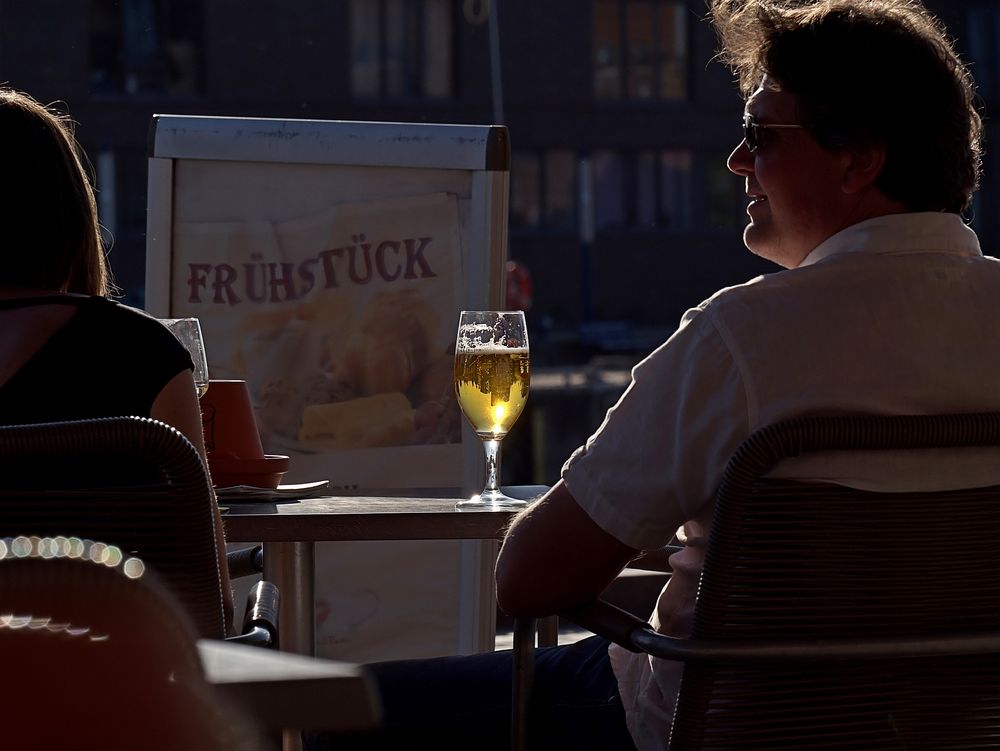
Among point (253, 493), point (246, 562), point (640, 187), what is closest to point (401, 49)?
point (640, 187)

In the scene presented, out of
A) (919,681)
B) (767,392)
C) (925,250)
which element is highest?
(925,250)

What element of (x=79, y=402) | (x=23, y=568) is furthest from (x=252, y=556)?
(x=23, y=568)

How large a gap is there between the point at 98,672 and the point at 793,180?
1.29 meters

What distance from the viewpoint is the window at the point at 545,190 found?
111 ft

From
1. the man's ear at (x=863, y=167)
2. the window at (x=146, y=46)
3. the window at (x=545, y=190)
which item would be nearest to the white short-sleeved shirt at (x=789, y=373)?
the man's ear at (x=863, y=167)

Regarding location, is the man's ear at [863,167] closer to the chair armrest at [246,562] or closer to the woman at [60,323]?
the woman at [60,323]

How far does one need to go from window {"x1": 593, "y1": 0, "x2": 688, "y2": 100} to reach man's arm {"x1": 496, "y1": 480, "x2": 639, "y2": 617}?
A: 33.2m

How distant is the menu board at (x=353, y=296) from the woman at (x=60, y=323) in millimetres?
1524

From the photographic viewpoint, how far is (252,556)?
2.44m

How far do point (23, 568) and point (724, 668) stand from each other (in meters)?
0.96

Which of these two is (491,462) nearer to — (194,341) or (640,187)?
(194,341)

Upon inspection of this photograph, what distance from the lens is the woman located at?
165 centimetres

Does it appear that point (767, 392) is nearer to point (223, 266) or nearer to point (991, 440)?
point (991, 440)

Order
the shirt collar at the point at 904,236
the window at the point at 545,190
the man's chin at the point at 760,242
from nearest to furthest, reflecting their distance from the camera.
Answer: the shirt collar at the point at 904,236 < the man's chin at the point at 760,242 < the window at the point at 545,190
